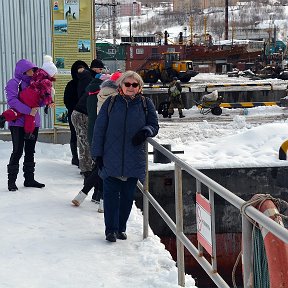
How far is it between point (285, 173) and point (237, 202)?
6754 mm

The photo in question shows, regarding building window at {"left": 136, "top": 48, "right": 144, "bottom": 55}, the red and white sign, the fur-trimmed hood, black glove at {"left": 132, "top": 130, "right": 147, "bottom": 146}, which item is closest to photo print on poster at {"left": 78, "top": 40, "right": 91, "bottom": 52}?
the fur-trimmed hood

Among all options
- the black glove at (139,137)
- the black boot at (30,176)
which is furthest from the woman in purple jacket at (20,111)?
the black glove at (139,137)

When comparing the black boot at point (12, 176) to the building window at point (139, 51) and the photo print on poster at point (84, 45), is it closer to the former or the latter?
the photo print on poster at point (84, 45)

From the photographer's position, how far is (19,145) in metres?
7.29

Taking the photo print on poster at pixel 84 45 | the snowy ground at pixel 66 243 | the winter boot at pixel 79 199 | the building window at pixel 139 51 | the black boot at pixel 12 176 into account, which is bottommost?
the snowy ground at pixel 66 243

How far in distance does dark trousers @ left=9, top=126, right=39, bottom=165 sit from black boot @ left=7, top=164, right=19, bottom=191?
2.0 inches

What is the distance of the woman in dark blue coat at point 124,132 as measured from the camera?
Result: 5301 mm

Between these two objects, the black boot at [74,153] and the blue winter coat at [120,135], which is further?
the black boot at [74,153]

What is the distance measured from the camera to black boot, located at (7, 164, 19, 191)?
7363mm

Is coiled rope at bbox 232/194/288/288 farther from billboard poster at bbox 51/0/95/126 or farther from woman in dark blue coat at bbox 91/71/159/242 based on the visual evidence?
billboard poster at bbox 51/0/95/126

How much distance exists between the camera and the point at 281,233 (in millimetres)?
2553

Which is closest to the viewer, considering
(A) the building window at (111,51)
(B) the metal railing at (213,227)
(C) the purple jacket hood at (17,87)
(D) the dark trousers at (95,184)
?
(B) the metal railing at (213,227)

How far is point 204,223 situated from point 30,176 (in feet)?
13.4

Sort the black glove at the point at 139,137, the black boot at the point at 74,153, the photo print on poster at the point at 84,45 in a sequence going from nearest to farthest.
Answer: the black glove at the point at 139,137
the black boot at the point at 74,153
the photo print on poster at the point at 84,45
